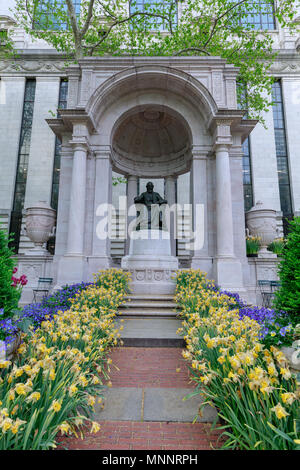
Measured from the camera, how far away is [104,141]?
436 inches

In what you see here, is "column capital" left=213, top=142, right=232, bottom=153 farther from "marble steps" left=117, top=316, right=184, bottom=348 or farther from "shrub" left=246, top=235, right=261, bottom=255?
"marble steps" left=117, top=316, right=184, bottom=348

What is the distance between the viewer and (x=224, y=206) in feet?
31.5

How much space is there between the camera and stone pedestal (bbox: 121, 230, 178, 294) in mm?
→ 9312

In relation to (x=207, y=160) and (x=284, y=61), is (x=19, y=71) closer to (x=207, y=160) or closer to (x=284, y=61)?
(x=207, y=160)

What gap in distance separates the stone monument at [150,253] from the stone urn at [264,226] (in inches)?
147

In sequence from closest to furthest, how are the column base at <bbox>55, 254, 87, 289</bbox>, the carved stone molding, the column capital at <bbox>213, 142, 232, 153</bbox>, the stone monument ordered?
the column base at <bbox>55, 254, 87, 289</bbox> < the stone monument < the column capital at <bbox>213, 142, 232, 153</bbox> < the carved stone molding

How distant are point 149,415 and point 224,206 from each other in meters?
8.07

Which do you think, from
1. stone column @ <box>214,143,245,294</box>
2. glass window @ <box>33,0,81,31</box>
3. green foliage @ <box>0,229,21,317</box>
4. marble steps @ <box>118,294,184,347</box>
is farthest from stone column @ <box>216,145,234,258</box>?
glass window @ <box>33,0,81,31</box>

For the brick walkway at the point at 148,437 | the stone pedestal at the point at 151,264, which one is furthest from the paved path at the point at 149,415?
the stone pedestal at the point at 151,264

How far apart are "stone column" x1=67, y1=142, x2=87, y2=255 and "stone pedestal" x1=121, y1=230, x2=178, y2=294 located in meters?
2.05

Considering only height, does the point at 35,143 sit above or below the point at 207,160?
above

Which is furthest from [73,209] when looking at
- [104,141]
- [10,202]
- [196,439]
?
[10,202]

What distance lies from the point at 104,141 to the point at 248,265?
8.02m

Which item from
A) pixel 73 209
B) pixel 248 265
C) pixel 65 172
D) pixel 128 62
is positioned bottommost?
pixel 248 265
